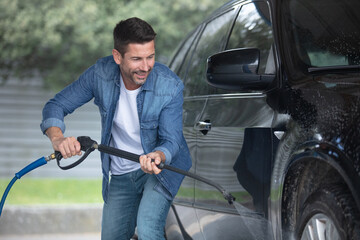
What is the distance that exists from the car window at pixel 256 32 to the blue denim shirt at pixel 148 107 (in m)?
0.46

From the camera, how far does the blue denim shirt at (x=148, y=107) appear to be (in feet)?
12.5

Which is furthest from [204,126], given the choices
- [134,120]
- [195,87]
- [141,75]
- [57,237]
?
[57,237]

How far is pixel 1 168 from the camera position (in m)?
14.5

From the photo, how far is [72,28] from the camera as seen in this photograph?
13.1m

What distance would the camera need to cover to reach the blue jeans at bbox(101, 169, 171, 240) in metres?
3.80

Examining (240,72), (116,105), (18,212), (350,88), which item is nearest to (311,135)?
(350,88)

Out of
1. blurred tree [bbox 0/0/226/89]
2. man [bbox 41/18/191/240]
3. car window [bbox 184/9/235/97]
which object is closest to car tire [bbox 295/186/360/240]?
man [bbox 41/18/191/240]

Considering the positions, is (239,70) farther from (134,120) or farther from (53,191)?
(53,191)

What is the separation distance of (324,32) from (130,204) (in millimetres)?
1346

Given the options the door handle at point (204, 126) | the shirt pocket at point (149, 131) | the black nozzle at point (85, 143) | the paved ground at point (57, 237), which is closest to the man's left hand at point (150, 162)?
the black nozzle at point (85, 143)

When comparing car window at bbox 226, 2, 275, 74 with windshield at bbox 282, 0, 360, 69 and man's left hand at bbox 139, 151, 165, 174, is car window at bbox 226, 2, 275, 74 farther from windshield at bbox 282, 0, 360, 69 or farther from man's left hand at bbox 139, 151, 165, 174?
man's left hand at bbox 139, 151, 165, 174

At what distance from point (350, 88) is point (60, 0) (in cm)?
1074

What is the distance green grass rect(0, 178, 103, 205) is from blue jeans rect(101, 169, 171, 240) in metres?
8.91

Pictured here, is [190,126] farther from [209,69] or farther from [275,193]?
[275,193]
